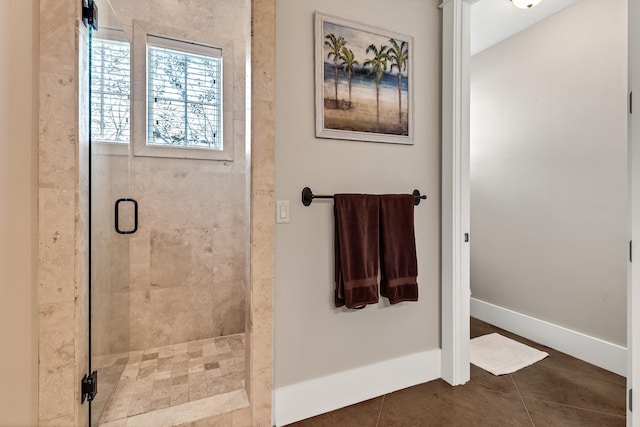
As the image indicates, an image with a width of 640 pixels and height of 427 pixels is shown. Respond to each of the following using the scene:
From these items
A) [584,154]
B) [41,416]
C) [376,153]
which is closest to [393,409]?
[376,153]

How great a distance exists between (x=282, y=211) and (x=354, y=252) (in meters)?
0.48

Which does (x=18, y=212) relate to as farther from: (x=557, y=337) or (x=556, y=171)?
(x=557, y=337)

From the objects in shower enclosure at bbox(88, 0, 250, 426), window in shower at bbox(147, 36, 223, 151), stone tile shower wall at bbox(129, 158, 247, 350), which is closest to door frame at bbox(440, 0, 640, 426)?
shower enclosure at bbox(88, 0, 250, 426)

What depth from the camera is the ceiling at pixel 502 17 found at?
8.02 ft

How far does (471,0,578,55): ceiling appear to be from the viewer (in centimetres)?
244

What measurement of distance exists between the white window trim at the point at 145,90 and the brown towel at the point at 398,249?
1497 mm

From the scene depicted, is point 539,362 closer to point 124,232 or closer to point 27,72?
point 124,232

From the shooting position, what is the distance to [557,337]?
253cm

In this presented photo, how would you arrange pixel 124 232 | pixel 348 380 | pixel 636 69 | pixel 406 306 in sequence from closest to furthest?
1. pixel 636 69
2. pixel 348 380
3. pixel 406 306
4. pixel 124 232

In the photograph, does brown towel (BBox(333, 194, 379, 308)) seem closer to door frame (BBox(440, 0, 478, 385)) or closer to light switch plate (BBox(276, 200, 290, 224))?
light switch plate (BBox(276, 200, 290, 224))

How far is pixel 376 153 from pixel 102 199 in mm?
1598

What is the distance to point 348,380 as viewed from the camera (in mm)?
1833

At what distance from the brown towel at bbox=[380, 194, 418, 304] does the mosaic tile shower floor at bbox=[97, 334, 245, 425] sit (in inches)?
43.5

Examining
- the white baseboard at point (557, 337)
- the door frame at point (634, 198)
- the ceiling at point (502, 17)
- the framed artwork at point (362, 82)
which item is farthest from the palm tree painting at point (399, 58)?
the white baseboard at point (557, 337)
